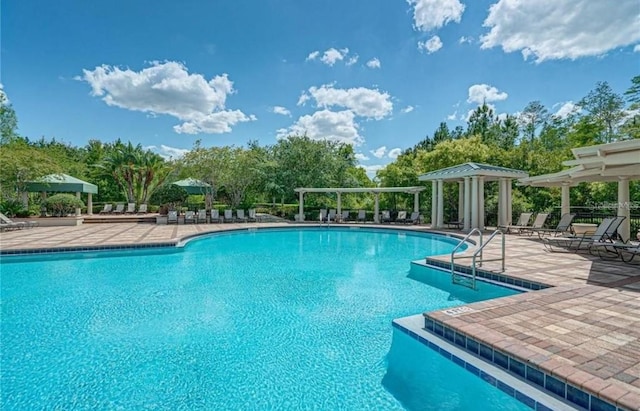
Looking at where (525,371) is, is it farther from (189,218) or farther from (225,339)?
(189,218)

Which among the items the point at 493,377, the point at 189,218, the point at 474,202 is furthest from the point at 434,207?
the point at 493,377

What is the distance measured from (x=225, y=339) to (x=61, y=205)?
63.5ft

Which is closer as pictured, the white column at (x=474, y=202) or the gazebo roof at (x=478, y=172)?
the gazebo roof at (x=478, y=172)

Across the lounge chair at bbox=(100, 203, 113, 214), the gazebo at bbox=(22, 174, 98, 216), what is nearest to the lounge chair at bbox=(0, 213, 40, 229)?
the gazebo at bbox=(22, 174, 98, 216)

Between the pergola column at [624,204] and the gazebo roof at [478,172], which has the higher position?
the gazebo roof at [478,172]

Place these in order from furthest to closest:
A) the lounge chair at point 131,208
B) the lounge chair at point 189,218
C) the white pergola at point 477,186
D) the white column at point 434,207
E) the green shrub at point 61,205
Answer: the lounge chair at point 131,208 → the lounge chair at point 189,218 → the green shrub at point 61,205 → the white column at point 434,207 → the white pergola at point 477,186

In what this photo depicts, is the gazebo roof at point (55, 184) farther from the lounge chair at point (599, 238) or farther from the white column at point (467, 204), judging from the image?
the lounge chair at point (599, 238)

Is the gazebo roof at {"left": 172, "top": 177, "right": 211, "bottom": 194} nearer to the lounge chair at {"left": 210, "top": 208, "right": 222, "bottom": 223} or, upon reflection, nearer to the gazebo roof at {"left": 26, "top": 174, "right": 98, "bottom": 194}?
the lounge chair at {"left": 210, "top": 208, "right": 222, "bottom": 223}

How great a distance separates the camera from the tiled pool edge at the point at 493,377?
102 inches

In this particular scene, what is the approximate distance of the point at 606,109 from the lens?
25531 millimetres

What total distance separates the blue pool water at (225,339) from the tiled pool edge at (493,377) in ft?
0.25

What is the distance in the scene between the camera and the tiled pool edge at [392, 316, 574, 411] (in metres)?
2.58

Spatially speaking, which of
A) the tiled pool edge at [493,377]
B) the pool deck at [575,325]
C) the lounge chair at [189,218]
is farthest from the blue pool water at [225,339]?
the lounge chair at [189,218]

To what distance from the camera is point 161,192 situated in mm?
29438
